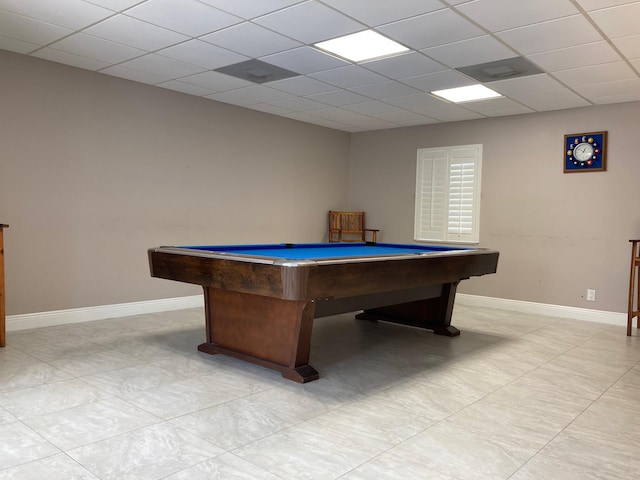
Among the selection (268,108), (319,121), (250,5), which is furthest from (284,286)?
(319,121)

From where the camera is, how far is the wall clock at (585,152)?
5191 mm

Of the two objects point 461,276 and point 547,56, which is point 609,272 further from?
point 547,56

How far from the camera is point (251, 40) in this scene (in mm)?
3613

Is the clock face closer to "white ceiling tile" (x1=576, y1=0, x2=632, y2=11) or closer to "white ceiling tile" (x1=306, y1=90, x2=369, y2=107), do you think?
"white ceiling tile" (x1=306, y1=90, x2=369, y2=107)

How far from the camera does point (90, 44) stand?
12.4ft

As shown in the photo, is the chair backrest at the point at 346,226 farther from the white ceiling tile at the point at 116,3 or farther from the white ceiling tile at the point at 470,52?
the white ceiling tile at the point at 116,3

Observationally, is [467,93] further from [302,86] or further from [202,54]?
[202,54]

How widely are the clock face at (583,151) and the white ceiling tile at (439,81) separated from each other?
1651mm

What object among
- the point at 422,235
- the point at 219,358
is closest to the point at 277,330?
the point at 219,358

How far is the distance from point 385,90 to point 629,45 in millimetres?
2059

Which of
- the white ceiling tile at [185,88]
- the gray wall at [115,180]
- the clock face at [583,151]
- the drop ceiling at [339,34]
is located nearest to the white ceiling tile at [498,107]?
the drop ceiling at [339,34]

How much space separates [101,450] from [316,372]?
4.51 feet

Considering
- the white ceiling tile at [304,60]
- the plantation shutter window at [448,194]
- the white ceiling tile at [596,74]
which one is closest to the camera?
the white ceiling tile at [304,60]

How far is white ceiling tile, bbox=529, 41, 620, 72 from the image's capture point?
3537mm
